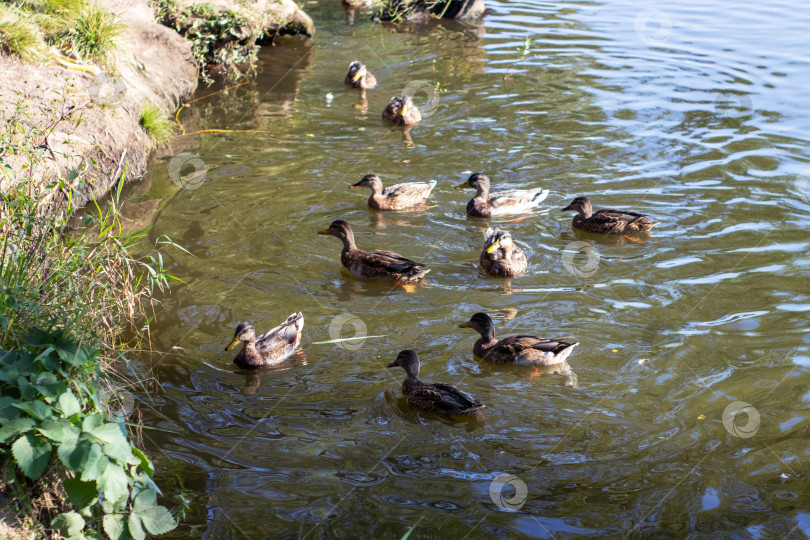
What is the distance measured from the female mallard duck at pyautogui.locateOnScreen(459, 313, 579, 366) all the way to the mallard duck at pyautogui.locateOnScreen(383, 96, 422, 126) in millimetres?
6629

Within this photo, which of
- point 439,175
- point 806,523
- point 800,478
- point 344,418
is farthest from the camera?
point 439,175

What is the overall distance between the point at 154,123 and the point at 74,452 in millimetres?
8655

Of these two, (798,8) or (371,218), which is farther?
(798,8)

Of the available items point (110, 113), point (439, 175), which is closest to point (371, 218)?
point (439, 175)

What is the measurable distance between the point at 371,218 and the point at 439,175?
1.55 m

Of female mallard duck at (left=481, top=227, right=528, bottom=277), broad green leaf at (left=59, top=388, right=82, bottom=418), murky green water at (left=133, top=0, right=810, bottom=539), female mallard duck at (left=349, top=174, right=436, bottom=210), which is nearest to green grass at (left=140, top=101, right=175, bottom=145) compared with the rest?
murky green water at (left=133, top=0, right=810, bottom=539)

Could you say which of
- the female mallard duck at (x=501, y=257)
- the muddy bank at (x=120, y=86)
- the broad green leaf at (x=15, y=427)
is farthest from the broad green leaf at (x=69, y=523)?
the female mallard duck at (x=501, y=257)

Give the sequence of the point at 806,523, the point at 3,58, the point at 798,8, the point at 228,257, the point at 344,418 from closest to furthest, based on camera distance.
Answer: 1. the point at 806,523
2. the point at 344,418
3. the point at 228,257
4. the point at 3,58
5. the point at 798,8

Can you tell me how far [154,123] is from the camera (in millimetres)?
11688

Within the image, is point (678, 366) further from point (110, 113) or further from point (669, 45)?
point (669, 45)

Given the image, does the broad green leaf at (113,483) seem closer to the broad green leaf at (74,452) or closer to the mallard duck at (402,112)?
the broad green leaf at (74,452)

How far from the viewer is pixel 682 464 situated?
552 centimetres

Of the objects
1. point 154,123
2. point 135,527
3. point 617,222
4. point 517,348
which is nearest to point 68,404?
point 135,527

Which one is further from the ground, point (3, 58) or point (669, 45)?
point (3, 58)
